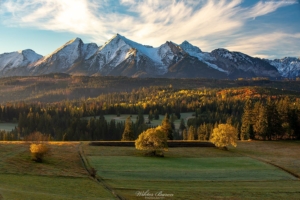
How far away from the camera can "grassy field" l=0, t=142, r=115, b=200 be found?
39.2 m

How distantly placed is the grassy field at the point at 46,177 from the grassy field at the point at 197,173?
3.82 meters

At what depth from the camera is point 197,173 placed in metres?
59.5

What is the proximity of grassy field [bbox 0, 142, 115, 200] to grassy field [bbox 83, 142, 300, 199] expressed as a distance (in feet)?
12.5

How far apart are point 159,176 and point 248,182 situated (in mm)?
16700

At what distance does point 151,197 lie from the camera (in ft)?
135

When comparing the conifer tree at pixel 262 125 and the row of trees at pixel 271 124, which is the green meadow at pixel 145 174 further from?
the row of trees at pixel 271 124

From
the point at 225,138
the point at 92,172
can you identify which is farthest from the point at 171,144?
the point at 92,172

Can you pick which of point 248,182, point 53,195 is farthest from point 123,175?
point 248,182

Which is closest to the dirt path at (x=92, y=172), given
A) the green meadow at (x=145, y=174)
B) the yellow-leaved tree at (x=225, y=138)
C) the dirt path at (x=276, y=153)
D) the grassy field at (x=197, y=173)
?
the green meadow at (x=145, y=174)

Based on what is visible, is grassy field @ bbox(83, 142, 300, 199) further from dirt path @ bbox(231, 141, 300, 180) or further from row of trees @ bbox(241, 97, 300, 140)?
row of trees @ bbox(241, 97, 300, 140)

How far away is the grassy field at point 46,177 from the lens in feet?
129

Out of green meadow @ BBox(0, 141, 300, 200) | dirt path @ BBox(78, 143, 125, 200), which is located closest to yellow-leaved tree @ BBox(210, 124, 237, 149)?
green meadow @ BBox(0, 141, 300, 200)

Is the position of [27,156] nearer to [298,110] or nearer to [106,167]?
[106,167]

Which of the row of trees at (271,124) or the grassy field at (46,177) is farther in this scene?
the row of trees at (271,124)
